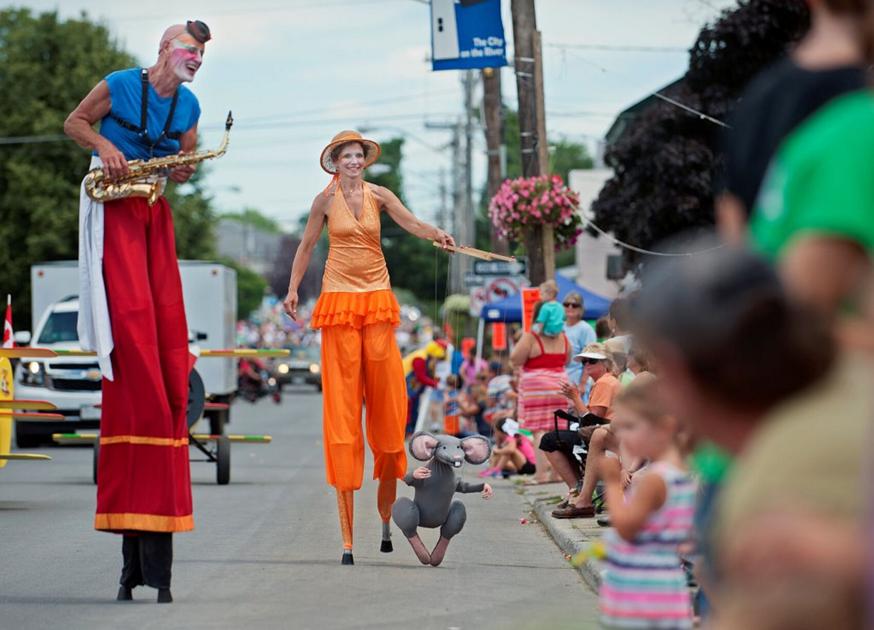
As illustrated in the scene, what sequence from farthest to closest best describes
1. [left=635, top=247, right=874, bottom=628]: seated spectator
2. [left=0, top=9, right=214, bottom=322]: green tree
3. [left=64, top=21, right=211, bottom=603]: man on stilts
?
[left=0, top=9, right=214, bottom=322]: green tree → [left=64, top=21, right=211, bottom=603]: man on stilts → [left=635, top=247, right=874, bottom=628]: seated spectator

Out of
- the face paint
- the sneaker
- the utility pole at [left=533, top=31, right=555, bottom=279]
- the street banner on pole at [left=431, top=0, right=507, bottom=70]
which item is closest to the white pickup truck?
the utility pole at [left=533, top=31, right=555, bottom=279]

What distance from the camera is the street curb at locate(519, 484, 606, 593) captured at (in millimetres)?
9336

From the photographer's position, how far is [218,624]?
297 inches

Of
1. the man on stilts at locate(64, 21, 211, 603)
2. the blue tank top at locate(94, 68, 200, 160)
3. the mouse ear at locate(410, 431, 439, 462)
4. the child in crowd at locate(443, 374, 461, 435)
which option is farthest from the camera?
the child in crowd at locate(443, 374, 461, 435)

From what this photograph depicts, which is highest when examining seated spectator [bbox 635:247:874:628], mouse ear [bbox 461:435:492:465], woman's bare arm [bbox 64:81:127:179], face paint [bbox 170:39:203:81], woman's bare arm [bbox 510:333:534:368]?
face paint [bbox 170:39:203:81]

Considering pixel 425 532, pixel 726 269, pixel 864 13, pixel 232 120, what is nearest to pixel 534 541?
pixel 425 532

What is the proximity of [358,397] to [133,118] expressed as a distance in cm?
265

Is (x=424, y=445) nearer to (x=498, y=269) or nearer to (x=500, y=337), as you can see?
(x=498, y=269)

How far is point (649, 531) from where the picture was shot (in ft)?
16.0

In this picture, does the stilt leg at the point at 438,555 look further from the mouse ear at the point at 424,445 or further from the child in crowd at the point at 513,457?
the child in crowd at the point at 513,457

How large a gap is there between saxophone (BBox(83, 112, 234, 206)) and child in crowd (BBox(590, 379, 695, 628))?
3.95m

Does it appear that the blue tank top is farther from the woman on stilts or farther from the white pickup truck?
the white pickup truck

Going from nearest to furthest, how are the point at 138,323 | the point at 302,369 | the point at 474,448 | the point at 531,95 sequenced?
the point at 138,323
the point at 474,448
the point at 531,95
the point at 302,369

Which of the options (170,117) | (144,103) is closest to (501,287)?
(170,117)
